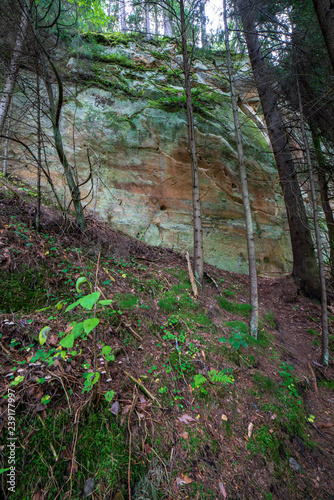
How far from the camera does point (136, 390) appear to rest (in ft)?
8.82

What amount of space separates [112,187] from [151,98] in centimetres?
434

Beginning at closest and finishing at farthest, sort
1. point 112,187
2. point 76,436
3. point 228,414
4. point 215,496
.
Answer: point 76,436 < point 215,496 < point 228,414 < point 112,187

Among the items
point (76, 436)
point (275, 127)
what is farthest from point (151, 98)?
point (76, 436)

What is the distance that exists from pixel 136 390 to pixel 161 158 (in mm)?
8323

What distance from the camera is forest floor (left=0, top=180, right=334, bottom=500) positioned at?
6.71 feet

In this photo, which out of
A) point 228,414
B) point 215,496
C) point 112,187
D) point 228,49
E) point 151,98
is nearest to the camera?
point 215,496

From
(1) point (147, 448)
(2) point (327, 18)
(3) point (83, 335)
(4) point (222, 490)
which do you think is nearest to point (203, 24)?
(2) point (327, 18)

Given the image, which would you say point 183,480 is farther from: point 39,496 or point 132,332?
point 132,332

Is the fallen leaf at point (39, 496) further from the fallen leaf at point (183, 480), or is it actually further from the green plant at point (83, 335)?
the fallen leaf at point (183, 480)

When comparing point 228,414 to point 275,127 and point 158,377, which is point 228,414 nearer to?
point 158,377

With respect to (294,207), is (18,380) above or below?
below

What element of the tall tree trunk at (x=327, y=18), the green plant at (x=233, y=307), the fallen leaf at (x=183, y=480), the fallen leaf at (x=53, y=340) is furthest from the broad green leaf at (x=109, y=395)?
the tall tree trunk at (x=327, y=18)

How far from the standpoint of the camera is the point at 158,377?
3059 millimetres

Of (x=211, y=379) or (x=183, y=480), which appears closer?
(x=183, y=480)
